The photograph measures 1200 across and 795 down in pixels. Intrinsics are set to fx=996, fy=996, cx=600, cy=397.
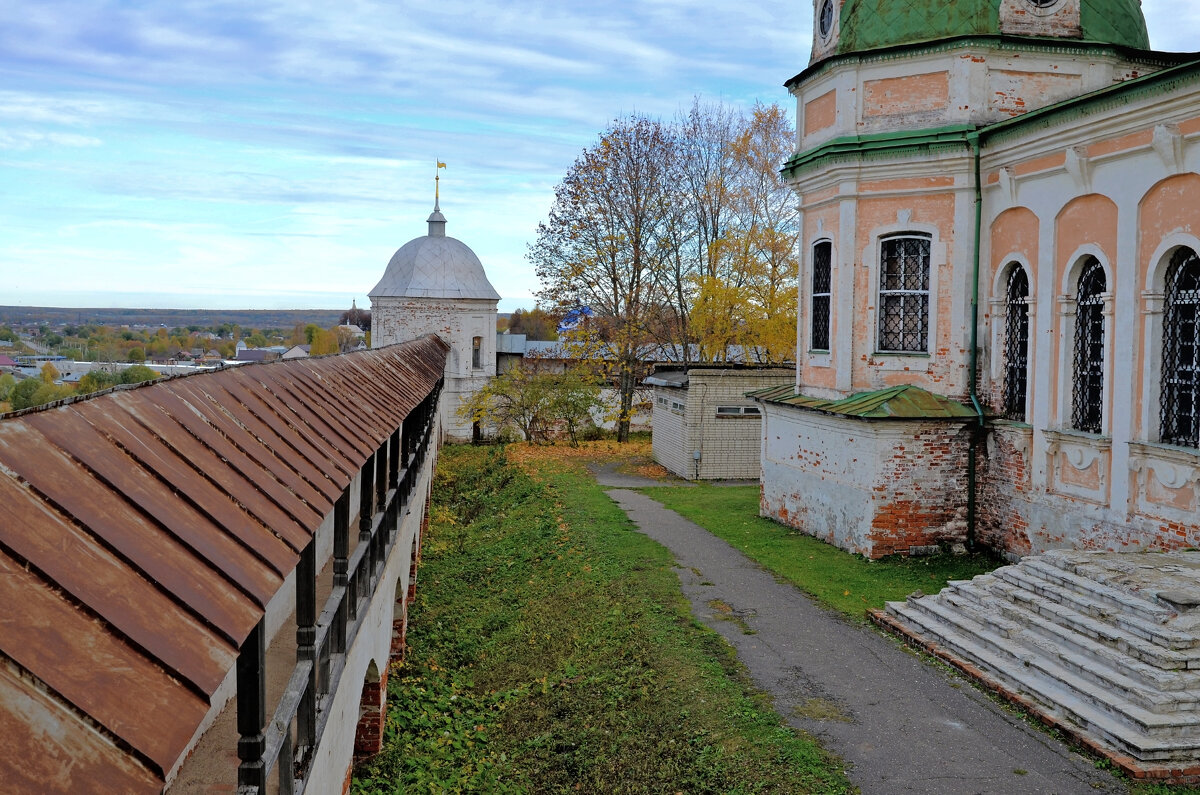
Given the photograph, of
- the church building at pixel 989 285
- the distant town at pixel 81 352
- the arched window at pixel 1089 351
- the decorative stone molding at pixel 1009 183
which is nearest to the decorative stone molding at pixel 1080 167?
the church building at pixel 989 285

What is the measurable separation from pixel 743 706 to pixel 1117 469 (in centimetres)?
568

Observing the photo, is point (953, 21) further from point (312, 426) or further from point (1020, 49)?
point (312, 426)

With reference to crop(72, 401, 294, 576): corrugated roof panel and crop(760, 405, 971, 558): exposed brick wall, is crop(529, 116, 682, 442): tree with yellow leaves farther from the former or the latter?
crop(72, 401, 294, 576): corrugated roof panel

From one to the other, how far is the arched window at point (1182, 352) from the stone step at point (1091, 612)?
2.36 m

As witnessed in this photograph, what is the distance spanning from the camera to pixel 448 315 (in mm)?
37938

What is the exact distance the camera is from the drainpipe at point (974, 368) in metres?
13.7

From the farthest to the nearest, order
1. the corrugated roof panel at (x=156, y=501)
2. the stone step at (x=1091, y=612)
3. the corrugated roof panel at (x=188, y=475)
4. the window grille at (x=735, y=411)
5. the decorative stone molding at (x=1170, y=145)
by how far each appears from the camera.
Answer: the window grille at (x=735, y=411) → the decorative stone molding at (x=1170, y=145) → the stone step at (x=1091, y=612) → the corrugated roof panel at (x=188, y=475) → the corrugated roof panel at (x=156, y=501)

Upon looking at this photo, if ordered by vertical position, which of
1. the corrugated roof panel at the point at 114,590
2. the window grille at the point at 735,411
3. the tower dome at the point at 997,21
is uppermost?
the tower dome at the point at 997,21

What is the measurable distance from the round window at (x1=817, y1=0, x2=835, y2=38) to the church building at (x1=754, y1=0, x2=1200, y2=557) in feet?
0.20

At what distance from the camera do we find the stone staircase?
7.05 metres

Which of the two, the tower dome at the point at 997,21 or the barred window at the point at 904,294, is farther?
the barred window at the point at 904,294

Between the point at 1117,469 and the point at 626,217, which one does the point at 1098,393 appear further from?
the point at 626,217

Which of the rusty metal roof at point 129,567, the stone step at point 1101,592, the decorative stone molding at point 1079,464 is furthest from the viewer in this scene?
the decorative stone molding at point 1079,464

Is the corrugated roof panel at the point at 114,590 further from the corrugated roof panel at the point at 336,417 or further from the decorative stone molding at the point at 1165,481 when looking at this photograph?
the decorative stone molding at the point at 1165,481
